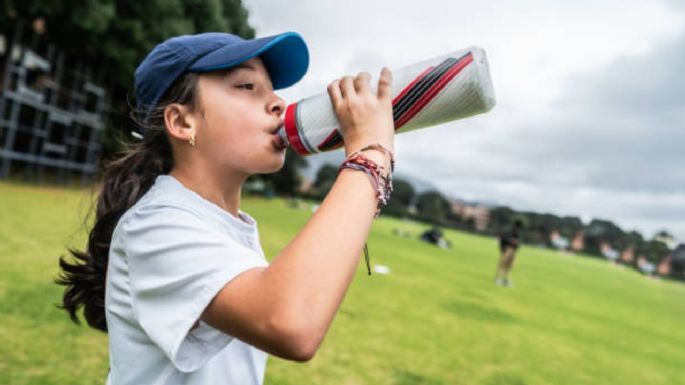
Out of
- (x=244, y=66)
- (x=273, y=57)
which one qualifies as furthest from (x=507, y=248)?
(x=244, y=66)

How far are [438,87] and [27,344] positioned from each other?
3.44 m

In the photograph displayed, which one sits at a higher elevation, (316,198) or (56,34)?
(56,34)

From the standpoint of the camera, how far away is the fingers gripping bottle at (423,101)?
1072 mm

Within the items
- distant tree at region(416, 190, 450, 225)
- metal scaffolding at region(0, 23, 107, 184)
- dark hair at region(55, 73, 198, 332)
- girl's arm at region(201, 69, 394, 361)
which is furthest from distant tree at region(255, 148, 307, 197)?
girl's arm at region(201, 69, 394, 361)

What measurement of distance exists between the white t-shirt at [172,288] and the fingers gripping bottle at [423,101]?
329mm

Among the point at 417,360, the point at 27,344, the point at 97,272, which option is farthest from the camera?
the point at 417,360

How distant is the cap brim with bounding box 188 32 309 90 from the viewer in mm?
1230

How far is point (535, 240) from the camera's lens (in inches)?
3219

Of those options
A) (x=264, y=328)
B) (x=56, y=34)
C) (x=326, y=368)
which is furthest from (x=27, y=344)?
(x=56, y=34)

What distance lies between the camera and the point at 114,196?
1.54 meters

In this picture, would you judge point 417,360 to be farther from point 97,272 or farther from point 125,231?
point 125,231

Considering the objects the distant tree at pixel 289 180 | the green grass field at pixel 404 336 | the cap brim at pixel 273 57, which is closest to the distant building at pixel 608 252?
the distant tree at pixel 289 180

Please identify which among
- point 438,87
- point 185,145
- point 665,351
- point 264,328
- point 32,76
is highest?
point 32,76

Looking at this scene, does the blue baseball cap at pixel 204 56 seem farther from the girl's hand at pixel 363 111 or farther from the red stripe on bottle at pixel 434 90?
the red stripe on bottle at pixel 434 90
